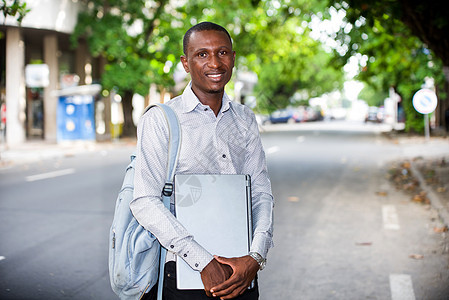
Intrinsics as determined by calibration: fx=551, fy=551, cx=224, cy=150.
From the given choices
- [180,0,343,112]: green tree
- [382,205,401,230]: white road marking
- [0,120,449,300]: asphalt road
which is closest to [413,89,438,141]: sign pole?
[180,0,343,112]: green tree

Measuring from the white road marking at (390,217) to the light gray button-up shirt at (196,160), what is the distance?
5.36 m

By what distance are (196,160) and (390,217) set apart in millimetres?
6348

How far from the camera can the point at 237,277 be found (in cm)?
199

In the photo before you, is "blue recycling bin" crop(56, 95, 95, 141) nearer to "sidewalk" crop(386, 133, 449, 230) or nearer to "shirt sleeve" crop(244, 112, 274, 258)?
"sidewalk" crop(386, 133, 449, 230)

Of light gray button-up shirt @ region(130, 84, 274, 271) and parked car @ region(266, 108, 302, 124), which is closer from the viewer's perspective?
light gray button-up shirt @ region(130, 84, 274, 271)

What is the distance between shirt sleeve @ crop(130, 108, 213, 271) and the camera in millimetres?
1973

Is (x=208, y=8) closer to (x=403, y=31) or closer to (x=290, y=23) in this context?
(x=290, y=23)

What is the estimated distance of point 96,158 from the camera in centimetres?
1803

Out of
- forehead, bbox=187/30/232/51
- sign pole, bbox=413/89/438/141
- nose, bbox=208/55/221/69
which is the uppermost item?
sign pole, bbox=413/89/438/141

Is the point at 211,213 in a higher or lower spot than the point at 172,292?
higher

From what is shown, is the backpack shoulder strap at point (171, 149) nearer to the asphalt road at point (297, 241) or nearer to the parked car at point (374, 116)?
the asphalt road at point (297, 241)

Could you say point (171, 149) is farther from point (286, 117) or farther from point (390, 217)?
point (286, 117)

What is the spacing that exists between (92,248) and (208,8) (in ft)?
70.9

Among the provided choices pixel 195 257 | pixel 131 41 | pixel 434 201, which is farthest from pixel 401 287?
pixel 131 41
